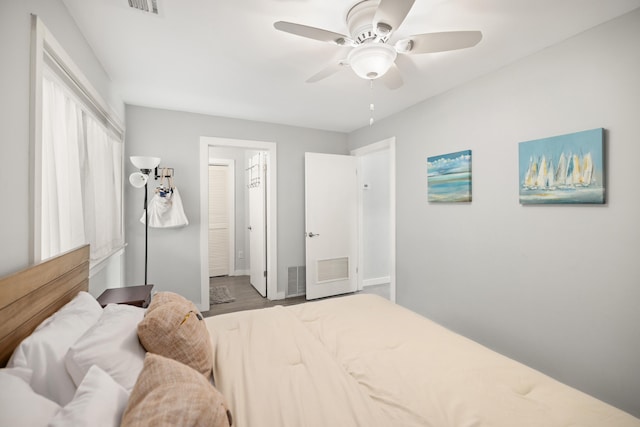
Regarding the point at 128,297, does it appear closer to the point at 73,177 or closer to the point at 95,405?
the point at 73,177

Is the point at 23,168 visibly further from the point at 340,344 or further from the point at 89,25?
the point at 340,344

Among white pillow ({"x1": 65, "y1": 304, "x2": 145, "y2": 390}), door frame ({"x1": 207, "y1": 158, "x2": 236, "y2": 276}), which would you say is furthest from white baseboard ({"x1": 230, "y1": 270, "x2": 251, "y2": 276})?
white pillow ({"x1": 65, "y1": 304, "x2": 145, "y2": 390})

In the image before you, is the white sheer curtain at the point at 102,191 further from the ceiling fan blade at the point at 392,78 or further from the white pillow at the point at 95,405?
the ceiling fan blade at the point at 392,78

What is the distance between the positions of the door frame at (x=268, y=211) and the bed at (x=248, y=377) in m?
1.84

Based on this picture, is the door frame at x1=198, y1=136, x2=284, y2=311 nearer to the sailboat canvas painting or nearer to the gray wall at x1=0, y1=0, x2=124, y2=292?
the gray wall at x1=0, y1=0, x2=124, y2=292

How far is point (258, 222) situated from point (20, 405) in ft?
11.9

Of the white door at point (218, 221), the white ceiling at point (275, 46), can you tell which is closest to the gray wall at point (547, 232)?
the white ceiling at point (275, 46)

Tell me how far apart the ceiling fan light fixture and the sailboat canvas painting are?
133 centimetres

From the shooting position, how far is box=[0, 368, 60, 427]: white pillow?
25.8 inches

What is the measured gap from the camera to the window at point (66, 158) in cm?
128

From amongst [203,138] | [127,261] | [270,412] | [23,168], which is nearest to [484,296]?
[270,412]

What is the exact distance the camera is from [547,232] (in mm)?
A: 2061

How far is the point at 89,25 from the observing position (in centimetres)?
180

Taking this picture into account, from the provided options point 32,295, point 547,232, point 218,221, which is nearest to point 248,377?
point 32,295
